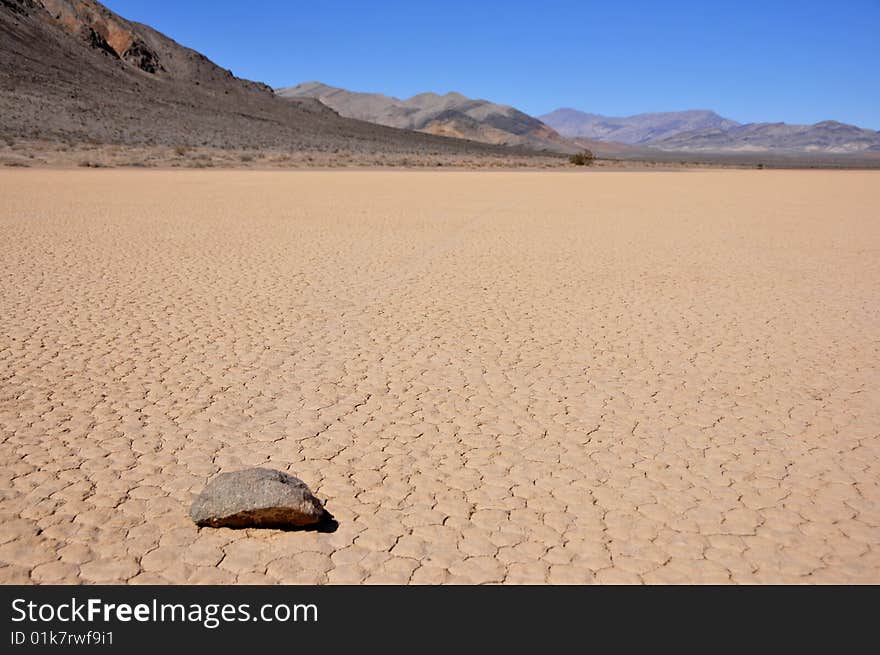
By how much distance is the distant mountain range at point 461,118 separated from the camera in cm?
13938

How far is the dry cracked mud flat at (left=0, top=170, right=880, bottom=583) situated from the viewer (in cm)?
390

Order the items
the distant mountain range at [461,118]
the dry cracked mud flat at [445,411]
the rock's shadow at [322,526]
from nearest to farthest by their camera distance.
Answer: the dry cracked mud flat at [445,411] → the rock's shadow at [322,526] → the distant mountain range at [461,118]

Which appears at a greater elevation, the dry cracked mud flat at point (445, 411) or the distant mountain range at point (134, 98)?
the distant mountain range at point (134, 98)

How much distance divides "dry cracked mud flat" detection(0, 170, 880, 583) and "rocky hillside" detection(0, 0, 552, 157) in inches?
1470

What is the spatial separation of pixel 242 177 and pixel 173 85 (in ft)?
143

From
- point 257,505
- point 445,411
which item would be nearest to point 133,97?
point 445,411

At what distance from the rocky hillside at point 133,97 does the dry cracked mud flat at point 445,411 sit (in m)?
37.3

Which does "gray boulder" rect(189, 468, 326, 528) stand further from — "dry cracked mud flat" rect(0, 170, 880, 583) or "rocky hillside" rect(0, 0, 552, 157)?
"rocky hillside" rect(0, 0, 552, 157)

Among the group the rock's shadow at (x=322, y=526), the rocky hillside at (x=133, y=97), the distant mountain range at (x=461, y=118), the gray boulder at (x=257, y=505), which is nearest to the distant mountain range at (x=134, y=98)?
the rocky hillside at (x=133, y=97)

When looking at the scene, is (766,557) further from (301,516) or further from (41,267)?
(41,267)

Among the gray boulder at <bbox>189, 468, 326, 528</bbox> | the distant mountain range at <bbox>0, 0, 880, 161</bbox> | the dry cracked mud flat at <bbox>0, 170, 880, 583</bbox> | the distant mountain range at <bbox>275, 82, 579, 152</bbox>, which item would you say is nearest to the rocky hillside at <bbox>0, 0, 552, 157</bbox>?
the distant mountain range at <bbox>0, 0, 880, 161</bbox>

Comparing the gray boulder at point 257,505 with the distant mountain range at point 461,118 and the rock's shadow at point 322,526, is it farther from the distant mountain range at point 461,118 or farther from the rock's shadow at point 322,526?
the distant mountain range at point 461,118

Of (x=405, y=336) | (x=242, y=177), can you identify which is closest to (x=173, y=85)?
(x=242, y=177)
